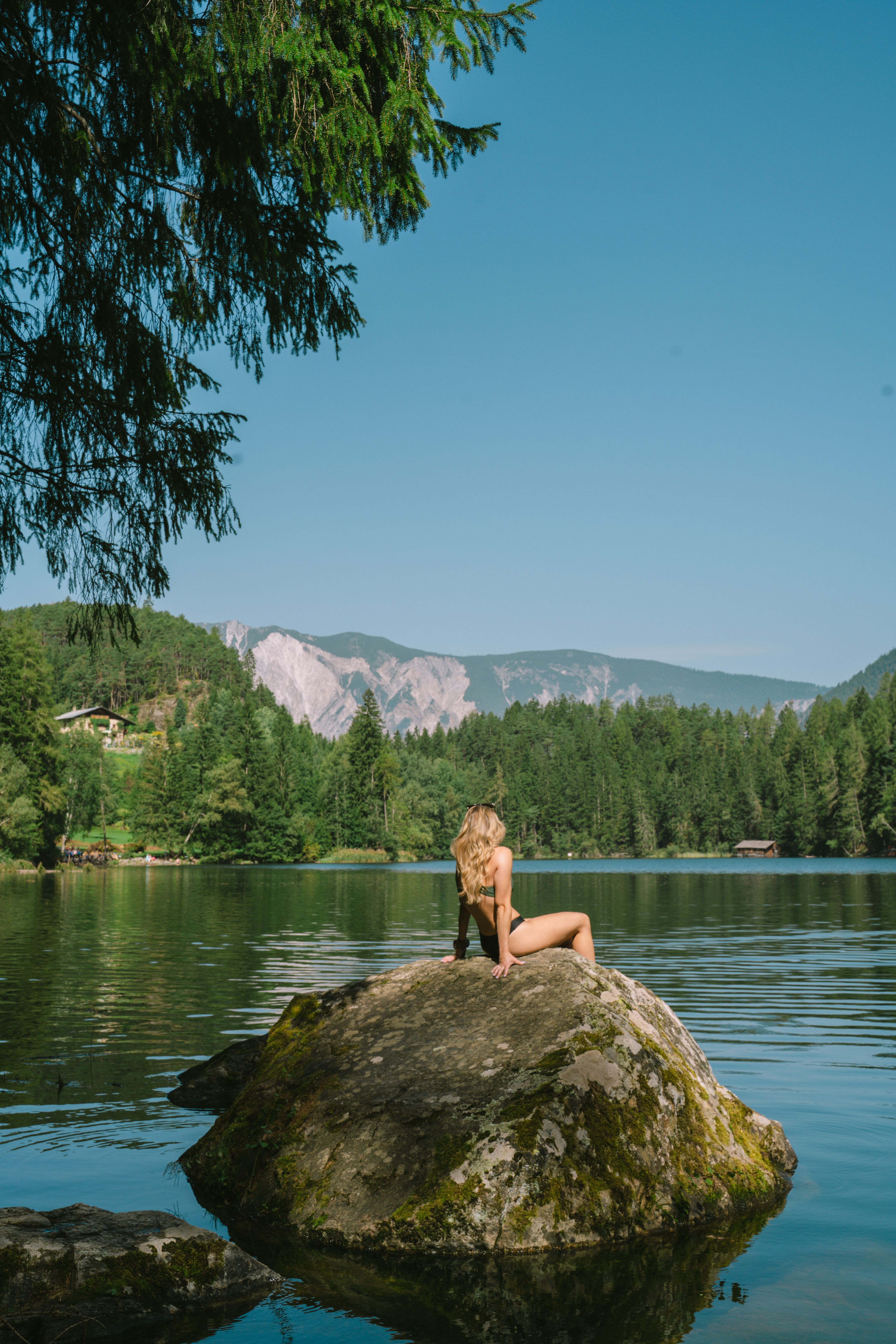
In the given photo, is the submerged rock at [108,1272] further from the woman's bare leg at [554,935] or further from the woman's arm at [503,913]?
the woman's bare leg at [554,935]

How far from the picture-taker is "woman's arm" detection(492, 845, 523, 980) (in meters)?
8.17

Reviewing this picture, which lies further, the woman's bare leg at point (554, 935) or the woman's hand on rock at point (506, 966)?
the woman's bare leg at point (554, 935)

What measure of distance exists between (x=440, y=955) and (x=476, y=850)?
17302mm

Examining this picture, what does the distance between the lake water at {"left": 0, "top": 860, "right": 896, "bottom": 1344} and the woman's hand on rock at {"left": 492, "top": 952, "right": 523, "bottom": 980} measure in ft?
7.17

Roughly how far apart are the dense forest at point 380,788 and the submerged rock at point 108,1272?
69171 millimetres

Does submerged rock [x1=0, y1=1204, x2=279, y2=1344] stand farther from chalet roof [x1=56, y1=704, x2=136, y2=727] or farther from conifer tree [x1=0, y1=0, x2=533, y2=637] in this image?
chalet roof [x1=56, y1=704, x2=136, y2=727]

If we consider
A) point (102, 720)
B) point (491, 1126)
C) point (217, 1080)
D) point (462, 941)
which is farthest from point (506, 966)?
point (102, 720)

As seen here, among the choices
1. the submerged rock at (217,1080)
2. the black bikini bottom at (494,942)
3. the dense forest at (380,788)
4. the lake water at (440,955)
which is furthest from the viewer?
the dense forest at (380,788)

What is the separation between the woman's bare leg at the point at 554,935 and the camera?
28.5 feet

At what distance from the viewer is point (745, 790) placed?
163 m

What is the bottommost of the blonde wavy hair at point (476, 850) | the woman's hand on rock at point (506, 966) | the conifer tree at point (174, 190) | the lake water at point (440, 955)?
the lake water at point (440, 955)

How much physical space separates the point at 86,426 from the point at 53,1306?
208 inches

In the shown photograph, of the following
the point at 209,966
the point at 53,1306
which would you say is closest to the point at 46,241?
the point at 53,1306

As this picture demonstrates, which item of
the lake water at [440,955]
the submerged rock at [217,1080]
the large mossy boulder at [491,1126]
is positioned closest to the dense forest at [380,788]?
the lake water at [440,955]
